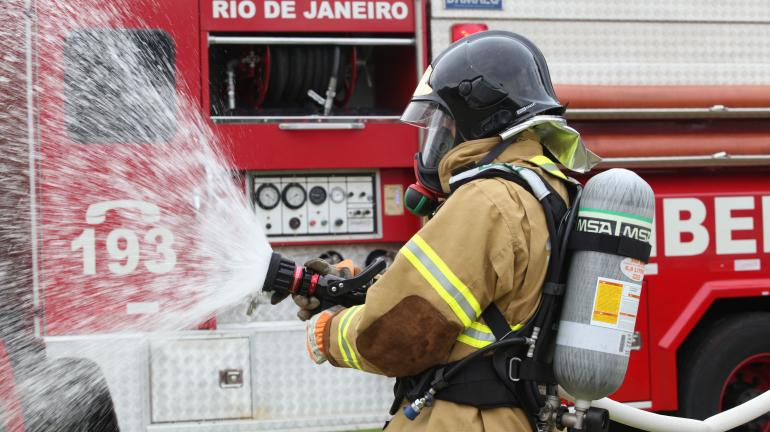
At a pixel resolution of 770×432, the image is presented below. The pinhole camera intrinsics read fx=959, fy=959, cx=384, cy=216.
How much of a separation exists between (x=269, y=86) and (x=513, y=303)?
2868mm

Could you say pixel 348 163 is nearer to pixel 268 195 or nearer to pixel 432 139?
pixel 268 195

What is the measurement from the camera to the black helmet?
2.71m

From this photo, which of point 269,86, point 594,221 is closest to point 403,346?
point 594,221

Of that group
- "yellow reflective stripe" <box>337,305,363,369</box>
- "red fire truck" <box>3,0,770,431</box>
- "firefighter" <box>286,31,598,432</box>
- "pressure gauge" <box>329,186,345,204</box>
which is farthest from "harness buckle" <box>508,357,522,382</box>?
"pressure gauge" <box>329,186,345,204</box>

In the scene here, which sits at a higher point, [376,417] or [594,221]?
[594,221]

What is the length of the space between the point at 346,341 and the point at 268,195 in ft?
7.95

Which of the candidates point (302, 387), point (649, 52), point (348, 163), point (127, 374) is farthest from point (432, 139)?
point (649, 52)

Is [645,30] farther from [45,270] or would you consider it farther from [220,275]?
[45,270]

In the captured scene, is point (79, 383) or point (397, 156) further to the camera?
point (397, 156)

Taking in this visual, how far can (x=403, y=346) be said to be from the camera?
243cm

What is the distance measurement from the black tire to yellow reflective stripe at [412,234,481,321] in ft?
8.91

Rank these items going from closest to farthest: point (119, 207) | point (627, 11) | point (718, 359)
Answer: point (119, 207) < point (718, 359) < point (627, 11)

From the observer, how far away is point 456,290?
2381 mm

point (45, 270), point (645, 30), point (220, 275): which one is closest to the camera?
point (220, 275)
